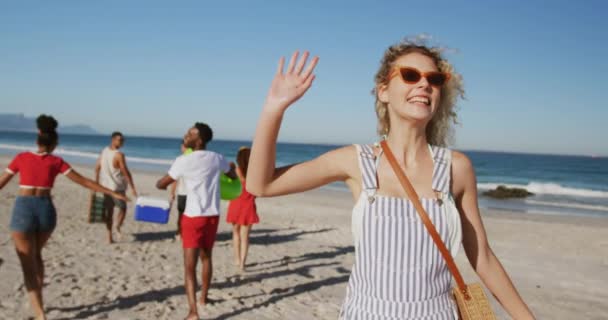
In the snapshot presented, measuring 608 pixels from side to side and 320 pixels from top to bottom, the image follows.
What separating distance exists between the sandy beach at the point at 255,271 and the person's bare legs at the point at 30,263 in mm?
426

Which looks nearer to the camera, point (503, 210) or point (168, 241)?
point (168, 241)

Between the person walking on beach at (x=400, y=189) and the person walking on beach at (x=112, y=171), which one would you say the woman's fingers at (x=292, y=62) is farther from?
the person walking on beach at (x=112, y=171)

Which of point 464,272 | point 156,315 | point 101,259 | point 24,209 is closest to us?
point 24,209

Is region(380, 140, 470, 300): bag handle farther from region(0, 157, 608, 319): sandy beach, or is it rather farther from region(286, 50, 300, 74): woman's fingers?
region(0, 157, 608, 319): sandy beach

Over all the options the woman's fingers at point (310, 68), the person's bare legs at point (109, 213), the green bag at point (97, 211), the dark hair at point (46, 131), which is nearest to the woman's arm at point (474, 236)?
the woman's fingers at point (310, 68)

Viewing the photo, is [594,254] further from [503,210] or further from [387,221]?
[387,221]

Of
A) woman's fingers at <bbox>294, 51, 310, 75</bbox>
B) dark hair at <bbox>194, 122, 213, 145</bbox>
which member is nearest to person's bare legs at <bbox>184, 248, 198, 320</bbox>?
dark hair at <bbox>194, 122, 213, 145</bbox>

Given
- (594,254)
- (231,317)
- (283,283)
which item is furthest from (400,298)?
(594,254)

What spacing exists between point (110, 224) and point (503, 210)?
15.4m

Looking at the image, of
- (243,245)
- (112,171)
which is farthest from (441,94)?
(112,171)

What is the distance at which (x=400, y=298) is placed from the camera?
1.62m

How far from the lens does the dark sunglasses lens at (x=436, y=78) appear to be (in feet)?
5.71

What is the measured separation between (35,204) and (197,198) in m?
1.63

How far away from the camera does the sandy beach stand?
5555 millimetres
